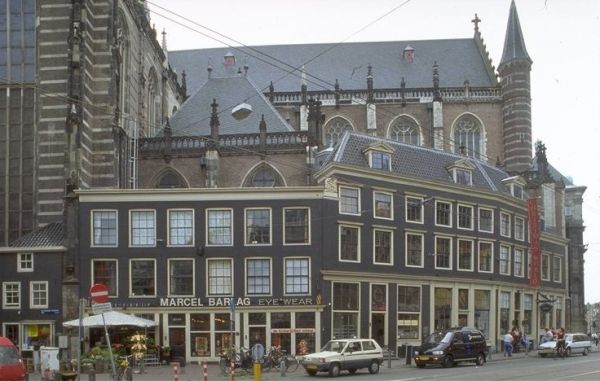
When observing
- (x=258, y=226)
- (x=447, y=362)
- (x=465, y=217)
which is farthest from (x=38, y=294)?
(x=465, y=217)

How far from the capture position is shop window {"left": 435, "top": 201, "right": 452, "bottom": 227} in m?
47.8

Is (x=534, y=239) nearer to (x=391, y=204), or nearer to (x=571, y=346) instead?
(x=571, y=346)

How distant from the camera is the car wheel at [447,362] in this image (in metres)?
35.7

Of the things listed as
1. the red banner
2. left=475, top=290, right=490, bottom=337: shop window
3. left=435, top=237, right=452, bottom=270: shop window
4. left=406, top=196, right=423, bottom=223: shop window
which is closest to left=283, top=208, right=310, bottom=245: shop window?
left=406, top=196, right=423, bottom=223: shop window

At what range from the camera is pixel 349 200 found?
43.7 m

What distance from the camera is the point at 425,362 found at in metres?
35.6

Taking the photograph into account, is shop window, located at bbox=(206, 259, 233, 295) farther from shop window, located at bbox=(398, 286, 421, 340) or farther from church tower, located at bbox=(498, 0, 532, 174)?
church tower, located at bbox=(498, 0, 532, 174)

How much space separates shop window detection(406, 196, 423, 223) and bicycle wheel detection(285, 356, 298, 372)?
11596 millimetres

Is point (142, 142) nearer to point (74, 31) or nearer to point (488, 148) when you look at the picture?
point (74, 31)

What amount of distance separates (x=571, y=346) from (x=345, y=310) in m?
11.3

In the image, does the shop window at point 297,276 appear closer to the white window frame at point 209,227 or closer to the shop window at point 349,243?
the shop window at point 349,243

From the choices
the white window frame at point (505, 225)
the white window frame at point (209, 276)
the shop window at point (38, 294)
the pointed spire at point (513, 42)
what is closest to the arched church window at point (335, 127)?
the pointed spire at point (513, 42)

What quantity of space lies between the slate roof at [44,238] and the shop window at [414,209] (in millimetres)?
17138

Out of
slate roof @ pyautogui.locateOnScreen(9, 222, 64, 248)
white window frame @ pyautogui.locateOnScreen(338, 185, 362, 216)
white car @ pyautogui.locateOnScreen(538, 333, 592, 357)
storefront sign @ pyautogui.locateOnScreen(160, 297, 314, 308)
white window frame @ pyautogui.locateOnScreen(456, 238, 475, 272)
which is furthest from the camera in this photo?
white window frame @ pyautogui.locateOnScreen(456, 238, 475, 272)
